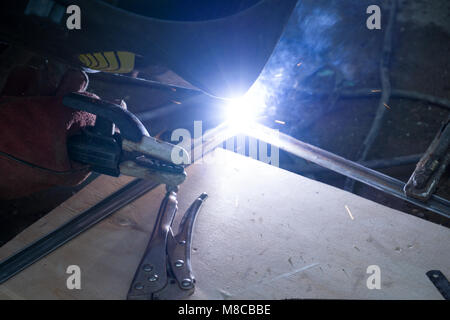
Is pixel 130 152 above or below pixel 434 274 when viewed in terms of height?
above

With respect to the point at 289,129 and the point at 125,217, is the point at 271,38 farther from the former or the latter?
the point at 289,129

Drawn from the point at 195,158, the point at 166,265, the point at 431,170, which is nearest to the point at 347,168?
the point at 431,170

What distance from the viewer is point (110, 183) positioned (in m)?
1.21

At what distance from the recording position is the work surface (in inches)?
34.7

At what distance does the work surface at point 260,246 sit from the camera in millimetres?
882

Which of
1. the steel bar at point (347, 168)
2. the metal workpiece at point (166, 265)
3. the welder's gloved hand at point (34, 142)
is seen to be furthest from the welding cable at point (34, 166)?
the steel bar at point (347, 168)

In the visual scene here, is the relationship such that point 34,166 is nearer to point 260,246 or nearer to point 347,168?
point 260,246

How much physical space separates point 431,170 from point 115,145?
125cm

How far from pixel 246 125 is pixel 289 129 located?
2.23ft

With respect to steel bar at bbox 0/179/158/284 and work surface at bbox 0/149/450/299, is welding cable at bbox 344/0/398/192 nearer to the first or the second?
work surface at bbox 0/149/450/299

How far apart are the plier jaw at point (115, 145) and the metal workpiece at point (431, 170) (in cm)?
97

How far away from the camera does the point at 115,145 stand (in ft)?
3.11

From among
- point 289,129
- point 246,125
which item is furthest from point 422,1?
point 246,125
